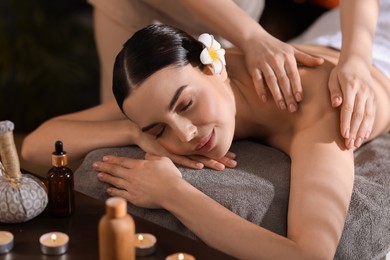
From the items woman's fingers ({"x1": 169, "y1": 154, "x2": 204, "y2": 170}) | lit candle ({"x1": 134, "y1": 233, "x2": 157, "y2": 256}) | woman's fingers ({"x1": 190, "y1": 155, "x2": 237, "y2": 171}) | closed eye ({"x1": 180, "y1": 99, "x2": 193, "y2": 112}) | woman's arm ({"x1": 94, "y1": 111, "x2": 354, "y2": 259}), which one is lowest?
woman's fingers ({"x1": 190, "y1": 155, "x2": 237, "y2": 171})

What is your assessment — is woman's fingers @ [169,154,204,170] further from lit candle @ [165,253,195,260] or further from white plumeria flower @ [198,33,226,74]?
lit candle @ [165,253,195,260]

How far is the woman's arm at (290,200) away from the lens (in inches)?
69.1

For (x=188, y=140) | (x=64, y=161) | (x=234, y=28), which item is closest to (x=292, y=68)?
(x=234, y=28)

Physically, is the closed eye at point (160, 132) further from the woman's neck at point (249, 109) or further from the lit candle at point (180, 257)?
the lit candle at point (180, 257)

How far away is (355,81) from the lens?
7.00 ft

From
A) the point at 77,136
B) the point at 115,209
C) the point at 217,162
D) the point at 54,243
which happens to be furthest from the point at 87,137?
the point at 115,209

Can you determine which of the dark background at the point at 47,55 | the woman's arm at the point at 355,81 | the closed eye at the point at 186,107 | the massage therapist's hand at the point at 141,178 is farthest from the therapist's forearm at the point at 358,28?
the dark background at the point at 47,55

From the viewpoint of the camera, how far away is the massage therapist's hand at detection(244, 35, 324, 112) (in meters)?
2.16

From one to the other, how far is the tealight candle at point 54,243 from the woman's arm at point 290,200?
1.02 ft

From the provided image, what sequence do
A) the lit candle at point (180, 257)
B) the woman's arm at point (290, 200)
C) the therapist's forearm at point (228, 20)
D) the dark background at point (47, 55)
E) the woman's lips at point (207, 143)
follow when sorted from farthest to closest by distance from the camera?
the dark background at point (47, 55) < the therapist's forearm at point (228, 20) < the woman's lips at point (207, 143) < the woman's arm at point (290, 200) < the lit candle at point (180, 257)

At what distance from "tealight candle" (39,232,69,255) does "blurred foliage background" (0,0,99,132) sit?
8.13 feet

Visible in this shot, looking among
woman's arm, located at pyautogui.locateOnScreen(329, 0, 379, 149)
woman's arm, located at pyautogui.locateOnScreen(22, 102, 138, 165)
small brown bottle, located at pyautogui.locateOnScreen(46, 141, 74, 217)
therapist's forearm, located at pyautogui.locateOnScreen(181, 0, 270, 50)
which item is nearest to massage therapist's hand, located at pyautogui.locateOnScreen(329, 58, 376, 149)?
woman's arm, located at pyautogui.locateOnScreen(329, 0, 379, 149)

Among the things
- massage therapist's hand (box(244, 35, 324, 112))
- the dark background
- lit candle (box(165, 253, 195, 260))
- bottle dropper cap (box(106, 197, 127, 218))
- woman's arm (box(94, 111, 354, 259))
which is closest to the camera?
bottle dropper cap (box(106, 197, 127, 218))

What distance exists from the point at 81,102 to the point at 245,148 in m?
2.23
